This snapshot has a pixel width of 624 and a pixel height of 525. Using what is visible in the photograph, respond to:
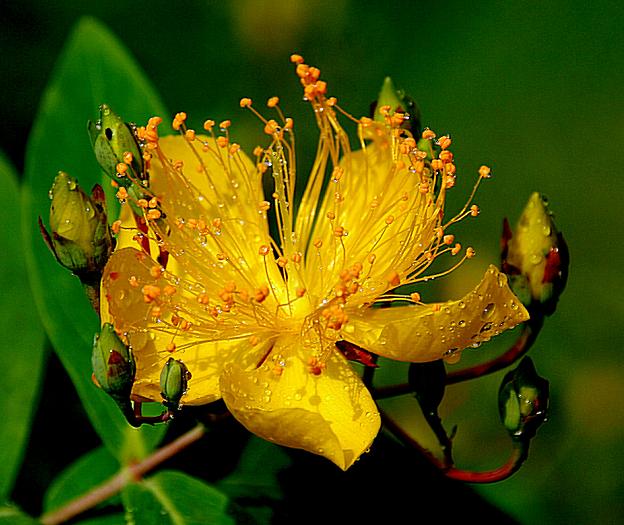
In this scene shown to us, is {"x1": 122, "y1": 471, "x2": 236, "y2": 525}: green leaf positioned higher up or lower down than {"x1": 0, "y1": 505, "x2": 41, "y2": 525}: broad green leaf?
higher up

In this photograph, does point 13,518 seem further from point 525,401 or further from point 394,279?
point 525,401

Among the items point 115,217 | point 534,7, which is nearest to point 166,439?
point 115,217

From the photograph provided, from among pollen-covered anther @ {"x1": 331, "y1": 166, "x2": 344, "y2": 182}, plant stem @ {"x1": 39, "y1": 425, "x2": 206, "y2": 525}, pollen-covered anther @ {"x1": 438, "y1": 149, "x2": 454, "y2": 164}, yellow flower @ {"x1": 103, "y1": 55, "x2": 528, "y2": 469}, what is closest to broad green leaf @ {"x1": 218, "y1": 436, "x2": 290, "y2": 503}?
plant stem @ {"x1": 39, "y1": 425, "x2": 206, "y2": 525}

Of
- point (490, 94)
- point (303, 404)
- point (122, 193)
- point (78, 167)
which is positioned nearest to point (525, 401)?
point (303, 404)

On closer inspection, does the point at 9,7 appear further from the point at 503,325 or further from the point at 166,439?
the point at 503,325

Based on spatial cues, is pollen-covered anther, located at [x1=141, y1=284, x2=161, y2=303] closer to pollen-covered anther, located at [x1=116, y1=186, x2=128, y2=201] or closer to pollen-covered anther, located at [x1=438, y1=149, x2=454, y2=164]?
pollen-covered anther, located at [x1=116, y1=186, x2=128, y2=201]

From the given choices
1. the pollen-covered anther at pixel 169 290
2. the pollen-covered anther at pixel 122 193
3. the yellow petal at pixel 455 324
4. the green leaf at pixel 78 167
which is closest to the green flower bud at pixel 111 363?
the pollen-covered anther at pixel 169 290
